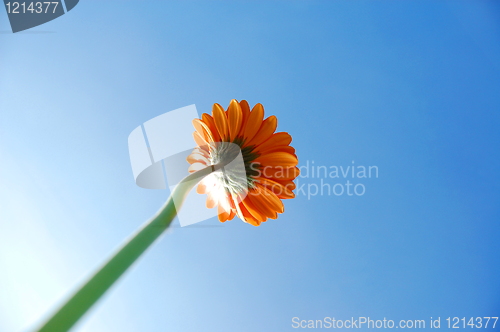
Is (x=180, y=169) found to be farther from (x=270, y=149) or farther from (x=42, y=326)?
(x=42, y=326)

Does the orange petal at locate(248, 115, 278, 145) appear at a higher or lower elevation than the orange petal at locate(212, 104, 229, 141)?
lower

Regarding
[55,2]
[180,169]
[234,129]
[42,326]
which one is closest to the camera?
[42,326]

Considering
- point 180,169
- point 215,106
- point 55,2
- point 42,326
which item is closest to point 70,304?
point 42,326

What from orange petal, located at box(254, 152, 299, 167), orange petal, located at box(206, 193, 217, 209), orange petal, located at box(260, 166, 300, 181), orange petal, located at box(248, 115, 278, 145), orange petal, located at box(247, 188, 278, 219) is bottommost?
orange petal, located at box(247, 188, 278, 219)

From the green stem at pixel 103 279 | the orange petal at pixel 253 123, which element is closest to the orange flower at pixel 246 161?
the orange petal at pixel 253 123

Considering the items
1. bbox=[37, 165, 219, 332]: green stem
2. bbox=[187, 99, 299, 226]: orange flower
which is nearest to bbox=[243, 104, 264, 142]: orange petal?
bbox=[187, 99, 299, 226]: orange flower

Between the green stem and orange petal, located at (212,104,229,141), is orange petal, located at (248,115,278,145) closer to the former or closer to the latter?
orange petal, located at (212,104,229,141)

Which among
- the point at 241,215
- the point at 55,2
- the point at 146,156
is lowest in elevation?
the point at 241,215
